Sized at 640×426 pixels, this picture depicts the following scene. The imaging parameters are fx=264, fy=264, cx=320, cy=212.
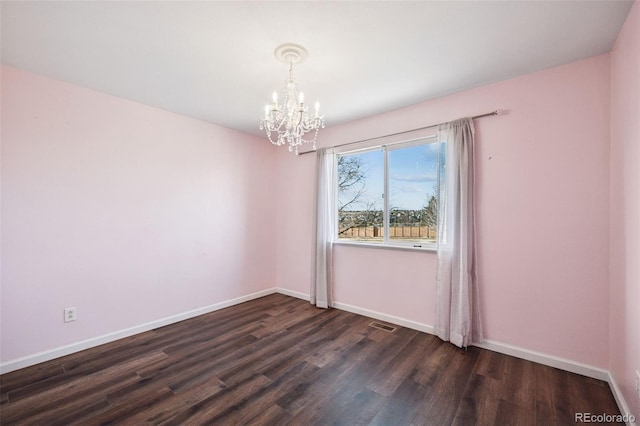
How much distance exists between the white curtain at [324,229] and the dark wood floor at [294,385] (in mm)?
862

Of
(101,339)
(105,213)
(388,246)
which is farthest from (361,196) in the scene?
(101,339)

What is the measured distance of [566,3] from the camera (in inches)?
60.3

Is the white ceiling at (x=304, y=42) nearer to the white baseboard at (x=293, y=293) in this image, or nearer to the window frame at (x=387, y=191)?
the window frame at (x=387, y=191)

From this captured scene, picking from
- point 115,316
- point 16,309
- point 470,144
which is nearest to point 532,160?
point 470,144

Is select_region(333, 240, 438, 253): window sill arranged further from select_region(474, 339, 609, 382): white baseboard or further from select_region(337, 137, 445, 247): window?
select_region(474, 339, 609, 382): white baseboard

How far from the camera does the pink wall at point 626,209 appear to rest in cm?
149

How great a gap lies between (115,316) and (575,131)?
4.49 meters

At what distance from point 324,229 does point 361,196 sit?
674mm

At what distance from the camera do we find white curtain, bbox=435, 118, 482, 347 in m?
2.49

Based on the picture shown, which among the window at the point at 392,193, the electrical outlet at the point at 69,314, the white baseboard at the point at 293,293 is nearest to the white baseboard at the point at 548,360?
the window at the point at 392,193

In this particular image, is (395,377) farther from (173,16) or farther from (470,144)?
(173,16)

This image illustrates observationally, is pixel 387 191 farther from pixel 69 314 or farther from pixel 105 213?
pixel 69 314

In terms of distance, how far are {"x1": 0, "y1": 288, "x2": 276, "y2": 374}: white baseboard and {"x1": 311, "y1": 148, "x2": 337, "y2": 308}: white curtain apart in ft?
Answer: 3.99

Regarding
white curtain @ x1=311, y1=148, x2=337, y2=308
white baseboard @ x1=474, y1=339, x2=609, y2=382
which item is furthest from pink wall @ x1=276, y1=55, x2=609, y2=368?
white curtain @ x1=311, y1=148, x2=337, y2=308
